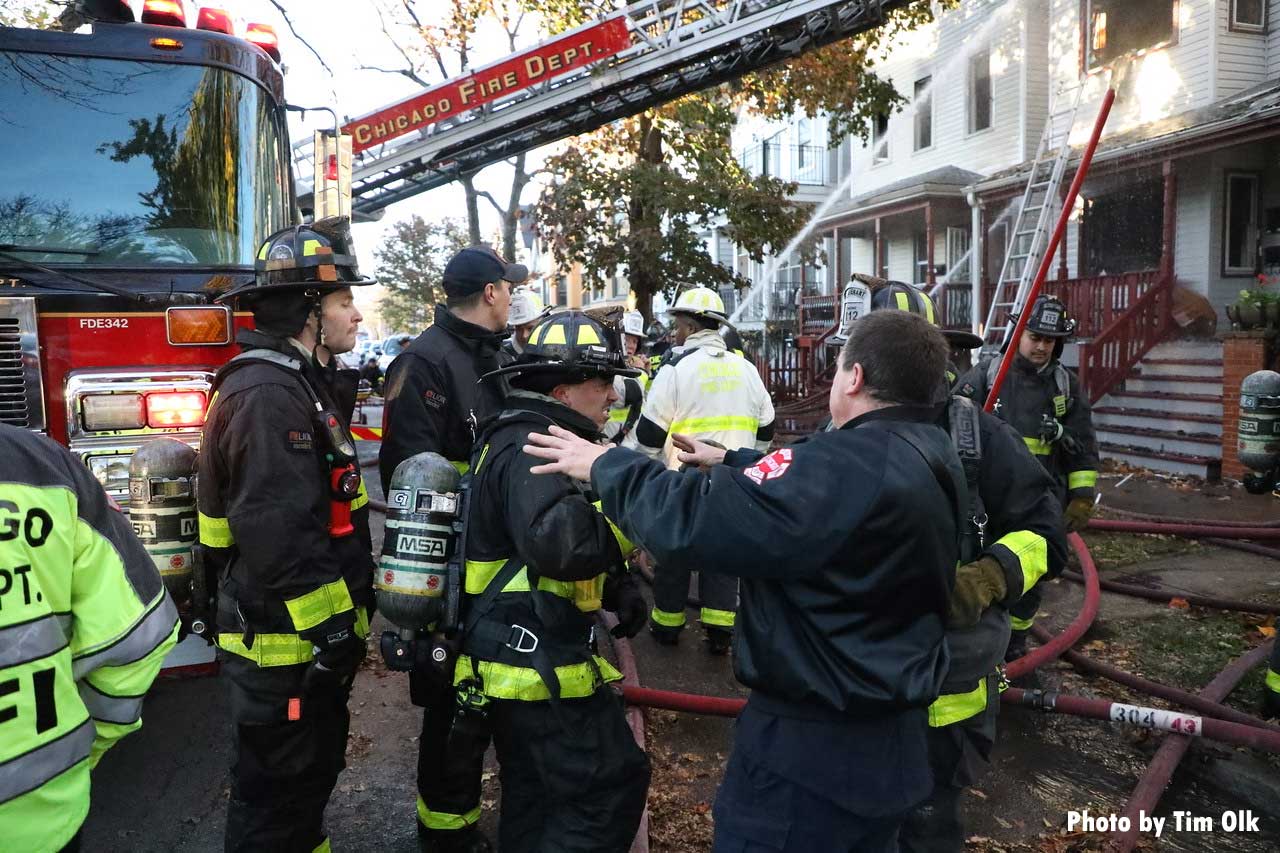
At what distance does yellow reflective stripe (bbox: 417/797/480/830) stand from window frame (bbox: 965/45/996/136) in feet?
57.5

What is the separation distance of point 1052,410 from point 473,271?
3451 millimetres

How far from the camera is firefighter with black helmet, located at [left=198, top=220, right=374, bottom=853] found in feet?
8.54

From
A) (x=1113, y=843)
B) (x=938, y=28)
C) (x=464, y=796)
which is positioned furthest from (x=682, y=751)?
(x=938, y=28)

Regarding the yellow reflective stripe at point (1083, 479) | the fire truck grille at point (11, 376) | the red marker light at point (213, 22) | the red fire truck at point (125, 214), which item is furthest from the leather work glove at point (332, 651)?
the yellow reflective stripe at point (1083, 479)

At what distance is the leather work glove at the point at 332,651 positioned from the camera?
2.62 meters

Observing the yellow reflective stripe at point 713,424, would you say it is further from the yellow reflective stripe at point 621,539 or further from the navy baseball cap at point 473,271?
the yellow reflective stripe at point 621,539

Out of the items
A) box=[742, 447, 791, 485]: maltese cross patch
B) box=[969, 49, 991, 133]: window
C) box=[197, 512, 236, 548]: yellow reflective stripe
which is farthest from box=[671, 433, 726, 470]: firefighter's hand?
box=[969, 49, 991, 133]: window

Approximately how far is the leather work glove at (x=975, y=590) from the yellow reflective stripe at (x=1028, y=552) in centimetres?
11

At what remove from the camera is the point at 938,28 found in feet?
59.7

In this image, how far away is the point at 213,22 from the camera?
4.23 meters

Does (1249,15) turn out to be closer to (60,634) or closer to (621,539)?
(621,539)

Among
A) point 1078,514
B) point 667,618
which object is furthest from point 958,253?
point 667,618

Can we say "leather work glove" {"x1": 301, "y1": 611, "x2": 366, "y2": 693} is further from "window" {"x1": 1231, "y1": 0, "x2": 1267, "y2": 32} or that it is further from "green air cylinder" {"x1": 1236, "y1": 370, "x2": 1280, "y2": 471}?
"window" {"x1": 1231, "y1": 0, "x2": 1267, "y2": 32}

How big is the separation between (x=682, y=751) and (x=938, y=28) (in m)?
18.3
